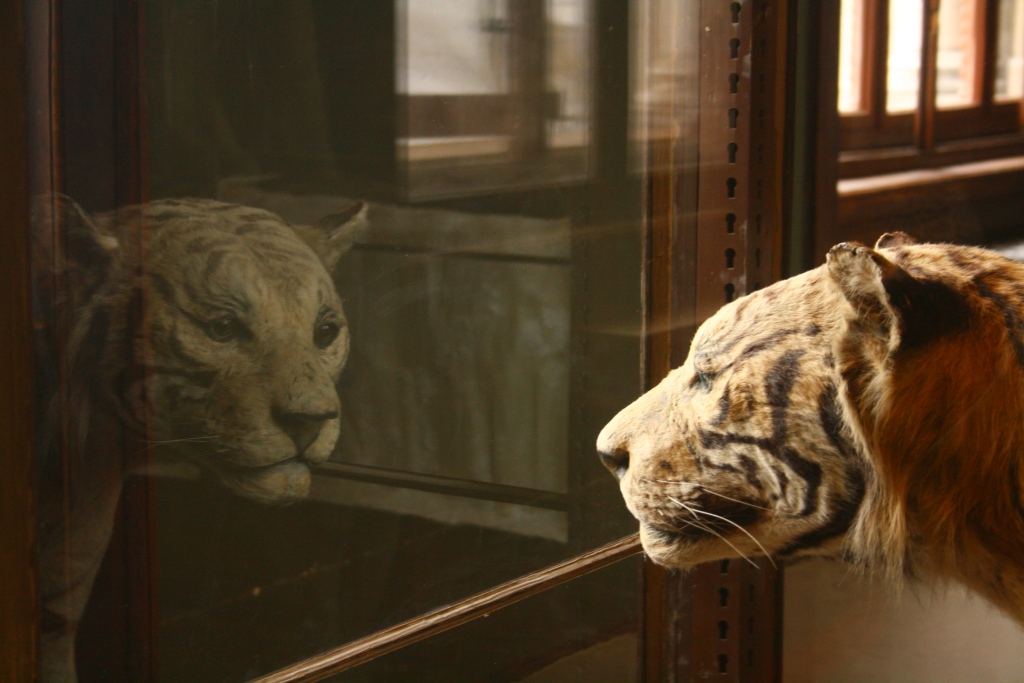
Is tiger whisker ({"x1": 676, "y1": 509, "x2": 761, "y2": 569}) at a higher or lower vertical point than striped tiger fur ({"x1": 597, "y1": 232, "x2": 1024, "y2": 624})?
lower

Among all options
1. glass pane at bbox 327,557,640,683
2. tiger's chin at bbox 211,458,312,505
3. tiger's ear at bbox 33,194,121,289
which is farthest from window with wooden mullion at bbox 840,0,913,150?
tiger's ear at bbox 33,194,121,289

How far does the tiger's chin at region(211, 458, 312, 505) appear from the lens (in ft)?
3.33

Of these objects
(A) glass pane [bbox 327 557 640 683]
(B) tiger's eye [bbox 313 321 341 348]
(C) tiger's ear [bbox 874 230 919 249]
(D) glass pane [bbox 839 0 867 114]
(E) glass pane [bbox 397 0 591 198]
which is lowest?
(A) glass pane [bbox 327 557 640 683]

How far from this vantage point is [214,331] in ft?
3.33

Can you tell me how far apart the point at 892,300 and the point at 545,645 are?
2.43 ft

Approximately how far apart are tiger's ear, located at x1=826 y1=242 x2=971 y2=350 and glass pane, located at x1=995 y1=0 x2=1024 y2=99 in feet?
3.45

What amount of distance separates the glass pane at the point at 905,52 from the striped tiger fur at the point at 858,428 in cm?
79

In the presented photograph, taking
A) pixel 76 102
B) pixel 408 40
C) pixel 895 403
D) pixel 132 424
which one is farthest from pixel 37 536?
pixel 895 403

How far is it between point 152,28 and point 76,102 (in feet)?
0.34

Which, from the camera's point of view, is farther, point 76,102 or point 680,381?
point 680,381

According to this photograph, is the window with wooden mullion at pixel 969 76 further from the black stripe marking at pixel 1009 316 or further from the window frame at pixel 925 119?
the black stripe marking at pixel 1009 316

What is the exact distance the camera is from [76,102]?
2.82 ft

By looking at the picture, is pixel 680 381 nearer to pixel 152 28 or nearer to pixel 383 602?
pixel 383 602

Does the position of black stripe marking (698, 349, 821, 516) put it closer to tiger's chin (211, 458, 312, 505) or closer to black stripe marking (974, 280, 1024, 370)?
black stripe marking (974, 280, 1024, 370)
